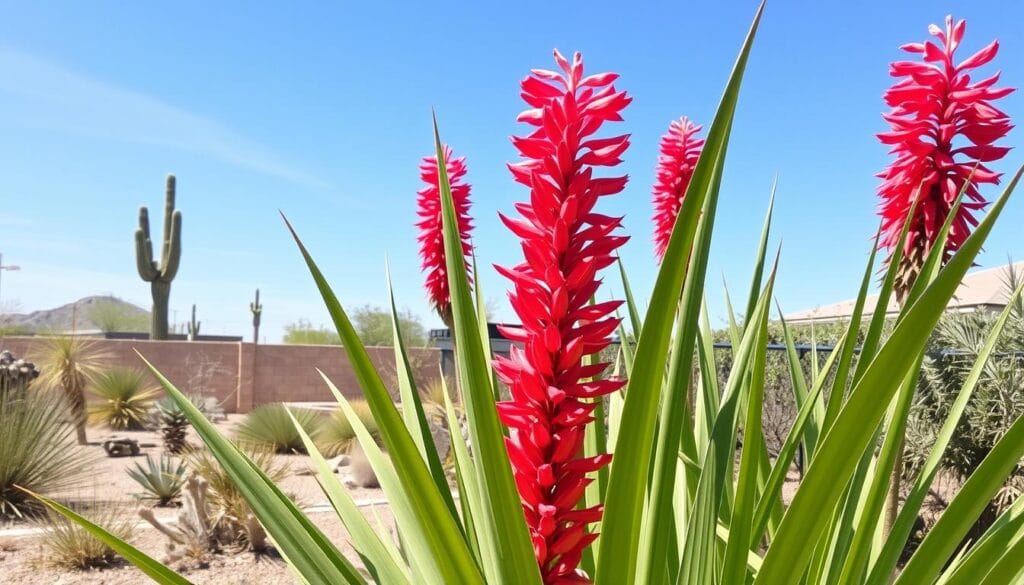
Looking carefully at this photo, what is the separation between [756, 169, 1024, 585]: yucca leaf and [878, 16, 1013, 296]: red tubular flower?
1.62 meters

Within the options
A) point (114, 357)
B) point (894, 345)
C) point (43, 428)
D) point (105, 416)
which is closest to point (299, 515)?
Result: point (894, 345)

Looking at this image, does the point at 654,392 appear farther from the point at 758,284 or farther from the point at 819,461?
the point at 758,284

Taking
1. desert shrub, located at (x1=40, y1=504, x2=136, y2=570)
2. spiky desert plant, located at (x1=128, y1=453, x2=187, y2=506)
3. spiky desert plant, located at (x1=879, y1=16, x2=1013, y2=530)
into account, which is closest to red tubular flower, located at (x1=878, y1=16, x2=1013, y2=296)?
spiky desert plant, located at (x1=879, y1=16, x2=1013, y2=530)

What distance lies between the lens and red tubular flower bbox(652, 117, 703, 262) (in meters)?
3.76

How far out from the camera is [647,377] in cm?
81

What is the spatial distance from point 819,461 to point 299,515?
801 mm

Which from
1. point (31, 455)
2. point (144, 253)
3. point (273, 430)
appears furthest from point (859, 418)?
point (144, 253)

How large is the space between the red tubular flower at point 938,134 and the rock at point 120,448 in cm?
1055

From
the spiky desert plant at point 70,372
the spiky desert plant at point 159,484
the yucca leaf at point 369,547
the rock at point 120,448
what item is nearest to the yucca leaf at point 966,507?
the yucca leaf at point 369,547

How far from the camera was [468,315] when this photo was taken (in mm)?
882

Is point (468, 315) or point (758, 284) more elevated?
point (758, 284)

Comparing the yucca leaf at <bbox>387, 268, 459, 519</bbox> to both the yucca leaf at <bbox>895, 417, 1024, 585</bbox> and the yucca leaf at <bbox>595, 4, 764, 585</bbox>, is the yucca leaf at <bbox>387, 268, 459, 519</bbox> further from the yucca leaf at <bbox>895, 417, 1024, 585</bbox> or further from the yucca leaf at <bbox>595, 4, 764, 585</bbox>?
the yucca leaf at <bbox>895, 417, 1024, 585</bbox>

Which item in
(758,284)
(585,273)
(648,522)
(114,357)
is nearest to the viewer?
(585,273)

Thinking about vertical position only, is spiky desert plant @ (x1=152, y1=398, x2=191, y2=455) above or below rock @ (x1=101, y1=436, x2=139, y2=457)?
above
